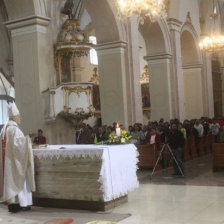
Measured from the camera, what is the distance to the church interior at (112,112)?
707 cm

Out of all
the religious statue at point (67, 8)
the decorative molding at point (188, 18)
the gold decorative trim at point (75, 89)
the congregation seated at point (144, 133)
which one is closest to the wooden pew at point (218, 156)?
the congregation seated at point (144, 133)

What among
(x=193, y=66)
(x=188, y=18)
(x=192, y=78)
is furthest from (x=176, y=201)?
(x=192, y=78)

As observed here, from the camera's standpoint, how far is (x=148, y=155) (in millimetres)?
12375

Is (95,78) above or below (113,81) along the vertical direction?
above

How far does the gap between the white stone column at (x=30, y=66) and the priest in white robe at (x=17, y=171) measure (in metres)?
4.30

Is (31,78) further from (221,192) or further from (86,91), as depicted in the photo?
(221,192)

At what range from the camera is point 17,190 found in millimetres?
7195

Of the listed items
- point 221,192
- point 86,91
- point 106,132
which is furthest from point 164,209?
point 106,132

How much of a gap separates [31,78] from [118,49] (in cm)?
450

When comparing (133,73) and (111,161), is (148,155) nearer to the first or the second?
(133,73)

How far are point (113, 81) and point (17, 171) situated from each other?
342 inches

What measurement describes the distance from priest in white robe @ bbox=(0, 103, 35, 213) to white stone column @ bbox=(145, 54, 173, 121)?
1237 centimetres

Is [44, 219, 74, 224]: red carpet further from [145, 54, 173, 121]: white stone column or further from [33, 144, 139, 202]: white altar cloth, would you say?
[145, 54, 173, 121]: white stone column

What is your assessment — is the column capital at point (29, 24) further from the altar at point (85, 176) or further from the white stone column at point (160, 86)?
the white stone column at point (160, 86)
